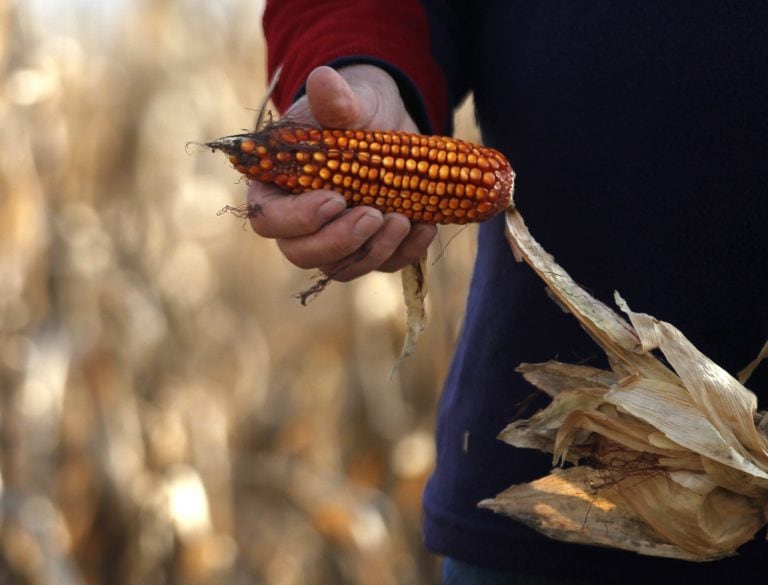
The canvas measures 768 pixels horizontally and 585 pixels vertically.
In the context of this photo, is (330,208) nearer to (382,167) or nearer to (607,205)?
(382,167)

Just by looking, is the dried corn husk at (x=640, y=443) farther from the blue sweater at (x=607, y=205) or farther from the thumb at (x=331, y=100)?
the thumb at (x=331, y=100)

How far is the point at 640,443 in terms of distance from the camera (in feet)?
3.58

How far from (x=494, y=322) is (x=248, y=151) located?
38 centimetres

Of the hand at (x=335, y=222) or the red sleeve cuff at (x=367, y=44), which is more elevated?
the red sleeve cuff at (x=367, y=44)

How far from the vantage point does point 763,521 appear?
3.47ft

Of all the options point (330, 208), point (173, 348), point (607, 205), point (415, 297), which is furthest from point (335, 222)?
point (173, 348)

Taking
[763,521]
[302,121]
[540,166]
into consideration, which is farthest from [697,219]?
[302,121]

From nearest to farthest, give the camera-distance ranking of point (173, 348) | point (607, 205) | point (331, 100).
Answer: point (331, 100)
point (607, 205)
point (173, 348)

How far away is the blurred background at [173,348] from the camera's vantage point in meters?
2.91

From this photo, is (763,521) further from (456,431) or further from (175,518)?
(175,518)

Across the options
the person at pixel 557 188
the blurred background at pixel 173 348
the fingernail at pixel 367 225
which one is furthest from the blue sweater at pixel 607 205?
the blurred background at pixel 173 348

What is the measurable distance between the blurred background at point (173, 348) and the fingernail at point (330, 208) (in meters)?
1.82

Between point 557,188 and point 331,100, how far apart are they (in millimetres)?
315

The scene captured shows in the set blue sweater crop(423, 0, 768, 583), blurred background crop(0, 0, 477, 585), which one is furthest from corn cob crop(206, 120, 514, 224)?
blurred background crop(0, 0, 477, 585)
